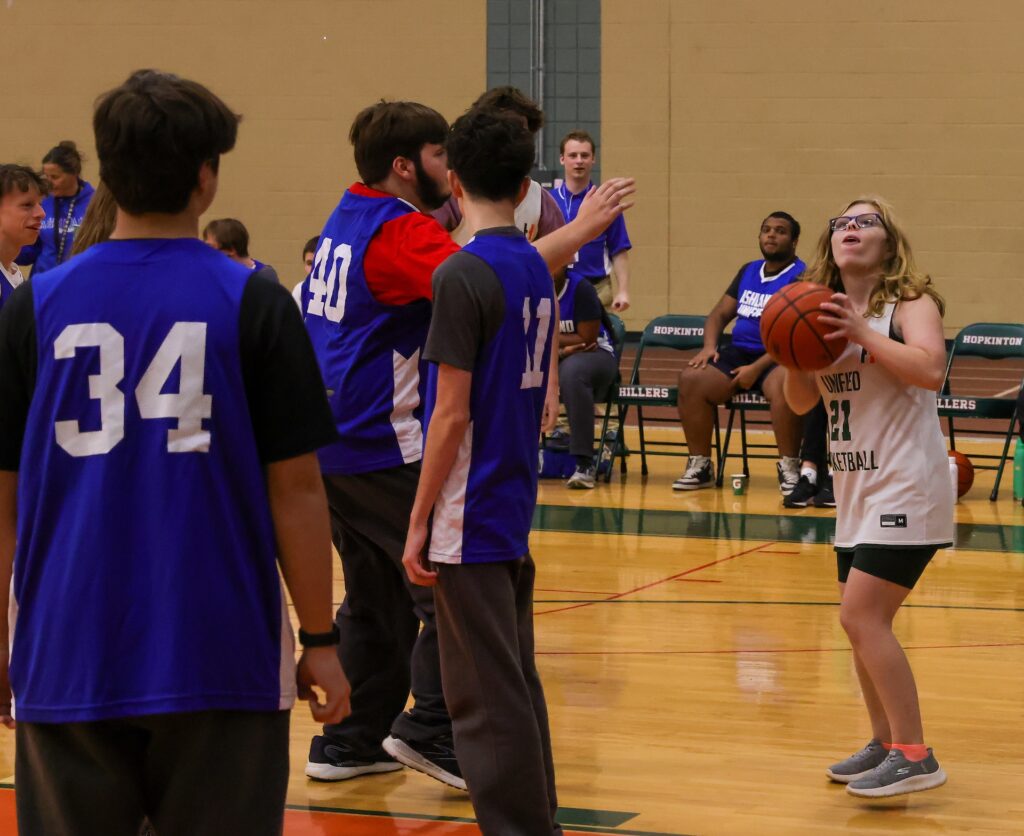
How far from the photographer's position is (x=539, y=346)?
344 cm

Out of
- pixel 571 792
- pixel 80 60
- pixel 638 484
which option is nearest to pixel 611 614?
pixel 571 792

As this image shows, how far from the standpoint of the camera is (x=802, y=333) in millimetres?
3982

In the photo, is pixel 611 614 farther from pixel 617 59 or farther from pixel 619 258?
pixel 617 59

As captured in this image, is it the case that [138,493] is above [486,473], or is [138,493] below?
above

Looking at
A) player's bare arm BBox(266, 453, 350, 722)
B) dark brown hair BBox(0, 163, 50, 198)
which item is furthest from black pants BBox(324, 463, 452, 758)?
player's bare arm BBox(266, 453, 350, 722)

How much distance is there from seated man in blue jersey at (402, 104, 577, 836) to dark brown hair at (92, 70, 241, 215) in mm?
1172

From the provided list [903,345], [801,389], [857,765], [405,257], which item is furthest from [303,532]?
[857,765]

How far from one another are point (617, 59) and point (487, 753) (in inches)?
437

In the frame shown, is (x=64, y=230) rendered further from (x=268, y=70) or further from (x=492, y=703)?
(x=492, y=703)

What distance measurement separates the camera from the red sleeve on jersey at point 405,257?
390 cm

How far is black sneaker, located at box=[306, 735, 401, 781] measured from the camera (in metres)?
4.25

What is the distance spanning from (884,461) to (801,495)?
16.9 ft

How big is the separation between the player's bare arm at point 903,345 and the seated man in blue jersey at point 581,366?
18.6ft

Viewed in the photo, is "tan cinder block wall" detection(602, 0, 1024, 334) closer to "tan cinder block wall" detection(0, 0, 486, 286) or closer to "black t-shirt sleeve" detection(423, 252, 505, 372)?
"tan cinder block wall" detection(0, 0, 486, 286)
